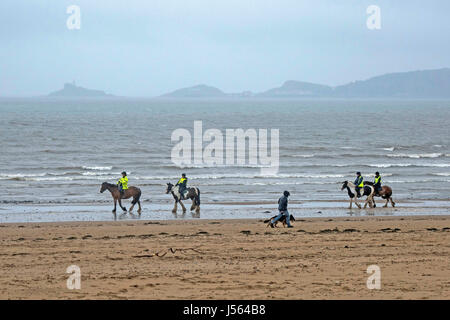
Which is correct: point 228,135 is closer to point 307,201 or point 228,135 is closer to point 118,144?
point 118,144

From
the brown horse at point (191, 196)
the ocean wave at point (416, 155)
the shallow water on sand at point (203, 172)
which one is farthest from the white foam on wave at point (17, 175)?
the ocean wave at point (416, 155)

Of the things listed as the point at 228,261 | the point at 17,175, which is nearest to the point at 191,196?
the point at 228,261

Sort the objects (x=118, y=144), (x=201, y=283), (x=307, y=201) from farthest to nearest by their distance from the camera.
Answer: (x=118, y=144), (x=307, y=201), (x=201, y=283)

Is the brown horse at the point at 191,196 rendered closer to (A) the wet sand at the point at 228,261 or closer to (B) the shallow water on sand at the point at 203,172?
(B) the shallow water on sand at the point at 203,172

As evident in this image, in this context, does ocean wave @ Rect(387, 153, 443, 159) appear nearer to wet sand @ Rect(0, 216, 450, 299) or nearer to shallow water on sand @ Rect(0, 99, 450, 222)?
shallow water on sand @ Rect(0, 99, 450, 222)

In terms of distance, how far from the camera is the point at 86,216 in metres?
24.1

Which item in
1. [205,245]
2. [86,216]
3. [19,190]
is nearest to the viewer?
[205,245]

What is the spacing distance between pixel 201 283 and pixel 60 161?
36.0 metres

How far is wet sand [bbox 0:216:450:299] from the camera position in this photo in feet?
38.0

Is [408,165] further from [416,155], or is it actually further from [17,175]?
[17,175]

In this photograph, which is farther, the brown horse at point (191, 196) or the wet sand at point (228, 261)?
the brown horse at point (191, 196)

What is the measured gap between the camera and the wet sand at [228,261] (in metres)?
11.6

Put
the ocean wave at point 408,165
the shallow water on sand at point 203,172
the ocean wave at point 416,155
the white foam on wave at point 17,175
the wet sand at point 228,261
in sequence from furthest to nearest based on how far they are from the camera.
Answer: the ocean wave at point 416,155 → the ocean wave at point 408,165 → the white foam on wave at point 17,175 → the shallow water on sand at point 203,172 → the wet sand at point 228,261
